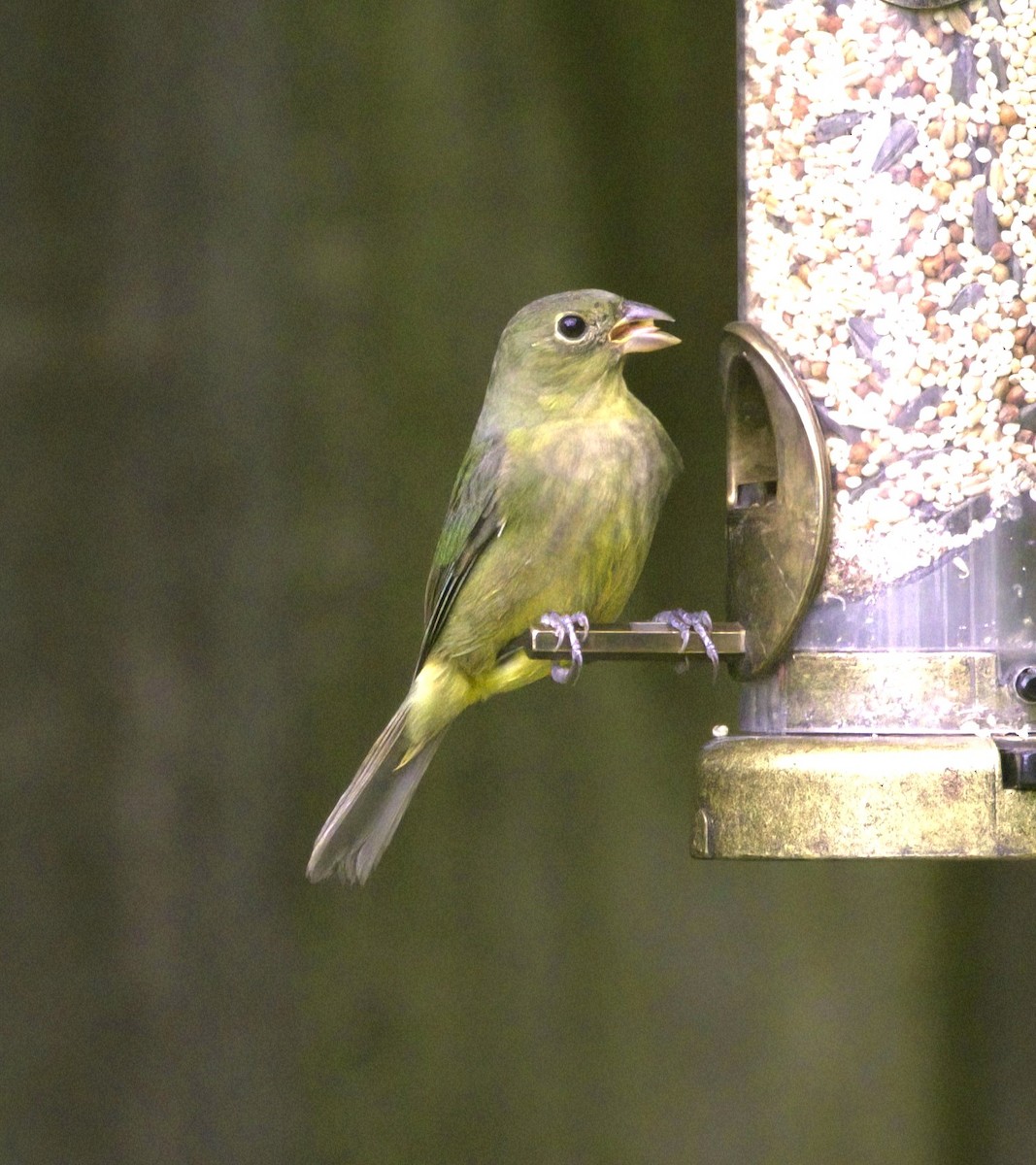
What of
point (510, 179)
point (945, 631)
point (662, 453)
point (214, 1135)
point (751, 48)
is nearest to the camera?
point (945, 631)

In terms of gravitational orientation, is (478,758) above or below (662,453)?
below

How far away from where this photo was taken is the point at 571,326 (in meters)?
3.90

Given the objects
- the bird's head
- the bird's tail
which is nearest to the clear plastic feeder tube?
the bird's head

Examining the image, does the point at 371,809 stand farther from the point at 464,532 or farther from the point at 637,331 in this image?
the point at 637,331

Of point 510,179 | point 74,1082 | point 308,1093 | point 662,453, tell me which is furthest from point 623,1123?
point 510,179

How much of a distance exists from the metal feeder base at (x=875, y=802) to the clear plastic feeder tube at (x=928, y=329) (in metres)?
0.27

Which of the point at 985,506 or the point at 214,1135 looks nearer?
the point at 985,506

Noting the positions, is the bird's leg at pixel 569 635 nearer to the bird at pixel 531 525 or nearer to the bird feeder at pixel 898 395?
the bird feeder at pixel 898 395

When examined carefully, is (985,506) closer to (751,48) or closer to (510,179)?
(751,48)

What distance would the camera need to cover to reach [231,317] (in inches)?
168

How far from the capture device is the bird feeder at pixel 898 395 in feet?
10.1

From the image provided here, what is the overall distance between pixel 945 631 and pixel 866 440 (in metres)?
0.35

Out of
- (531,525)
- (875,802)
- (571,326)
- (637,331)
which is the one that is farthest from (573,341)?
(875,802)

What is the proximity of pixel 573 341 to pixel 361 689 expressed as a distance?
99cm
